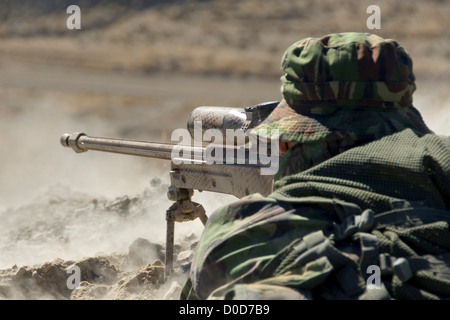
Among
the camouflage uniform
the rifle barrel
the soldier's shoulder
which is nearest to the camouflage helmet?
the camouflage uniform

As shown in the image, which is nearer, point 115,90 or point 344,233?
point 344,233

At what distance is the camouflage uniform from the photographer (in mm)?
1520

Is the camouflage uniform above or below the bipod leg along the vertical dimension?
above

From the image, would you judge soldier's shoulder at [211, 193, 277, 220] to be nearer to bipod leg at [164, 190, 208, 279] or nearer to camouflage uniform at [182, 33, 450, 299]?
camouflage uniform at [182, 33, 450, 299]

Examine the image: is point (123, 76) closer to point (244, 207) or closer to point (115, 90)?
point (115, 90)

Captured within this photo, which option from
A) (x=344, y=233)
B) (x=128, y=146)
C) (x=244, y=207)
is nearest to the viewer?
(x=344, y=233)

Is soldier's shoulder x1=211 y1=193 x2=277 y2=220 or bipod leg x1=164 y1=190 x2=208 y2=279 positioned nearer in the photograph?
soldier's shoulder x1=211 y1=193 x2=277 y2=220

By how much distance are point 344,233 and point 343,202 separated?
0.09 m

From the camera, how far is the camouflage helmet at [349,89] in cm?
173

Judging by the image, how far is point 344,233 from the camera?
1.56m

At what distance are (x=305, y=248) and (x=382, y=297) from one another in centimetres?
22

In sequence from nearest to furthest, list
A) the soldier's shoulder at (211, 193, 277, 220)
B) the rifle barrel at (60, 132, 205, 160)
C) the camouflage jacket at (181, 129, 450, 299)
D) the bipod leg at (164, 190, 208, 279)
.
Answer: the camouflage jacket at (181, 129, 450, 299) → the soldier's shoulder at (211, 193, 277, 220) → the rifle barrel at (60, 132, 205, 160) → the bipod leg at (164, 190, 208, 279)

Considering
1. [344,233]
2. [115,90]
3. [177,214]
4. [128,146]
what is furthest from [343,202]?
[115,90]

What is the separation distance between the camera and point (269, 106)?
270 centimetres
